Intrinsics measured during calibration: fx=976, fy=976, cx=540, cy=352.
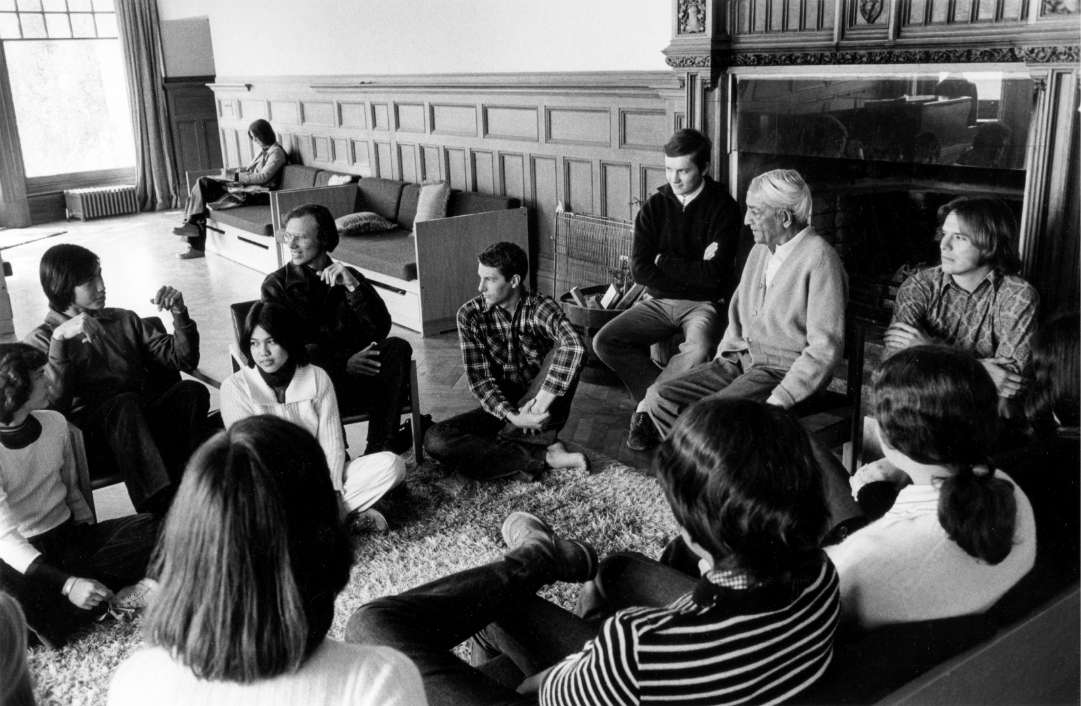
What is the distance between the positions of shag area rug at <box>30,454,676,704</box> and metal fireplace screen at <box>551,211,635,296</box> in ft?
6.19

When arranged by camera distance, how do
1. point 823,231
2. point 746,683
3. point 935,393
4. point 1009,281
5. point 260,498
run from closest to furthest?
point 260,498, point 746,683, point 935,393, point 1009,281, point 823,231

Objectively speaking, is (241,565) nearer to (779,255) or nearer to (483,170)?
(779,255)

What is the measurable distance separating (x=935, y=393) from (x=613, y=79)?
380cm

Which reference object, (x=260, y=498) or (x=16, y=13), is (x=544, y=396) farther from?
(x=16, y=13)

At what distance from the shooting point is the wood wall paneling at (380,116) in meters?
7.18

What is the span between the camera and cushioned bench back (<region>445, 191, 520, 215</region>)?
5906 millimetres

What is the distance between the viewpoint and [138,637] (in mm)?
2600

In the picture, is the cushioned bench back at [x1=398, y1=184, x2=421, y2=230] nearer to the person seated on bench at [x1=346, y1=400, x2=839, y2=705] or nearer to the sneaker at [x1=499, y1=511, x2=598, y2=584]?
the sneaker at [x1=499, y1=511, x2=598, y2=584]

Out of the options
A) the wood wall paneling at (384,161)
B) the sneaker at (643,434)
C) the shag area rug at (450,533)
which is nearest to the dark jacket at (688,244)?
the sneaker at (643,434)

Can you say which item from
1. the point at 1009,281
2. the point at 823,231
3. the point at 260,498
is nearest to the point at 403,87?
the point at 823,231

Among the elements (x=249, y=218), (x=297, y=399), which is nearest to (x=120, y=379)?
(x=297, y=399)

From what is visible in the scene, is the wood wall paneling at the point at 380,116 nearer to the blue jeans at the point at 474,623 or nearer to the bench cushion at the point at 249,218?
the bench cushion at the point at 249,218

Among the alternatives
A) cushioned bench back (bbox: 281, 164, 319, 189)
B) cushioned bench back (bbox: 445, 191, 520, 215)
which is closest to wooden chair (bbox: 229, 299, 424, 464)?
cushioned bench back (bbox: 445, 191, 520, 215)

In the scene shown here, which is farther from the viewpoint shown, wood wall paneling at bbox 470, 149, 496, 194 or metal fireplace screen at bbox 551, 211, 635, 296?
wood wall paneling at bbox 470, 149, 496, 194
